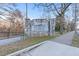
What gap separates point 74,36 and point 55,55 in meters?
0.26

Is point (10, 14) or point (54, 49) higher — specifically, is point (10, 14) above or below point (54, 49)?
above

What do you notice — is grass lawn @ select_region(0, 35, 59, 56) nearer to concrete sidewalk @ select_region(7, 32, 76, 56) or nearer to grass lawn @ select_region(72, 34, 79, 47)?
concrete sidewalk @ select_region(7, 32, 76, 56)

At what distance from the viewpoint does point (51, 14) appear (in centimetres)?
430

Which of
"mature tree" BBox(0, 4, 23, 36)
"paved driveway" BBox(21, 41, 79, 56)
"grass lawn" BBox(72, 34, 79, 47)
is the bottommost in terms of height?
"paved driveway" BBox(21, 41, 79, 56)

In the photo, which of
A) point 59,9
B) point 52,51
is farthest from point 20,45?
point 59,9

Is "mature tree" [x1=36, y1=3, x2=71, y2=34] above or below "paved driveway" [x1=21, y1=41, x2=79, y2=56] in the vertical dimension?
above

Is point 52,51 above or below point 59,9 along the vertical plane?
below

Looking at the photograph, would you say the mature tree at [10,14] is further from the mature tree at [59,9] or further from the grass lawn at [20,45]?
the mature tree at [59,9]

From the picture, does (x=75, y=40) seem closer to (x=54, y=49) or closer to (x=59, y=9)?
(x=54, y=49)

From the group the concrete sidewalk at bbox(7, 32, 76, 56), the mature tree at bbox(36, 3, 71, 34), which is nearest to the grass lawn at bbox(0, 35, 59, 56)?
the concrete sidewalk at bbox(7, 32, 76, 56)

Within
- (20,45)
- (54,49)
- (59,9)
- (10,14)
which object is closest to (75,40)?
(54,49)

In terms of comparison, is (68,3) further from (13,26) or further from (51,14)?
(13,26)

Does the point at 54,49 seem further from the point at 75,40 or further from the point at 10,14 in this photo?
the point at 10,14

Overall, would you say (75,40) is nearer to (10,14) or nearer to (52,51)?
(52,51)
